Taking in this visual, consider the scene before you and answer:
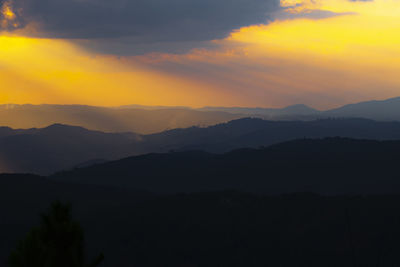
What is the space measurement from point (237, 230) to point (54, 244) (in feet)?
428

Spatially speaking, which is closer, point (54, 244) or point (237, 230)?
point (54, 244)

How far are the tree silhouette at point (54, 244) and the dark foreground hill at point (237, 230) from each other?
4291 inches

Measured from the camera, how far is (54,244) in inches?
747

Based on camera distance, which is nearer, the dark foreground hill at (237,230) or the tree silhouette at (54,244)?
the tree silhouette at (54,244)

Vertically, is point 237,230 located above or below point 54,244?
below

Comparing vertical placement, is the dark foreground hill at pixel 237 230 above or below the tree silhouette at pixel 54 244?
below

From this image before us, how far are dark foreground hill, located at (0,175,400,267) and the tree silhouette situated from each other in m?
109

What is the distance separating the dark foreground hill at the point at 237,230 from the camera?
125125 mm

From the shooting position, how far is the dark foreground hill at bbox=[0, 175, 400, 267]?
411 feet

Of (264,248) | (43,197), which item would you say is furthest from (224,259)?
(43,197)

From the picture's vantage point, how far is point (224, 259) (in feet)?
→ 427

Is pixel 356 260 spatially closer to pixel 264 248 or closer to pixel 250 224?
pixel 264 248

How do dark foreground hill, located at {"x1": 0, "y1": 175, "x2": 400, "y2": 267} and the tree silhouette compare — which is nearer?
the tree silhouette

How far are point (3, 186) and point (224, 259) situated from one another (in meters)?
116
